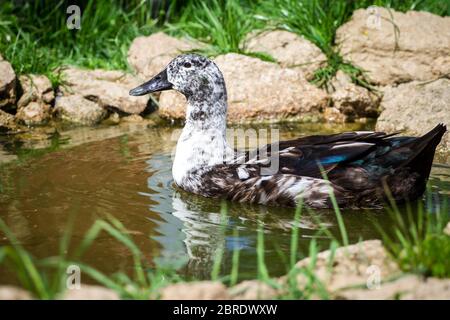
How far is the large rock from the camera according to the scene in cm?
838

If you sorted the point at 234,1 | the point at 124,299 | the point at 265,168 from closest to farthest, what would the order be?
the point at 124,299 < the point at 265,168 < the point at 234,1

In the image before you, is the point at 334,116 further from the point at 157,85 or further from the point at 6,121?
the point at 6,121

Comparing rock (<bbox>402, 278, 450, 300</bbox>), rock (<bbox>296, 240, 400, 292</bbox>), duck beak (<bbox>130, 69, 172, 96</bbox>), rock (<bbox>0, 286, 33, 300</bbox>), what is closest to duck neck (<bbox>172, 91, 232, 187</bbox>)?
duck beak (<bbox>130, 69, 172, 96</bbox>)

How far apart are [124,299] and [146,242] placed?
→ 1.39 metres

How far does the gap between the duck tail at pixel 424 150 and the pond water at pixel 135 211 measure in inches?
15.4

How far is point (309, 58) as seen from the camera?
8797 mm

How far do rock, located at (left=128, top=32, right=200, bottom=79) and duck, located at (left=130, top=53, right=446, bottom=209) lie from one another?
2811 millimetres

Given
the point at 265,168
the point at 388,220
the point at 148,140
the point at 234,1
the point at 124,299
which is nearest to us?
the point at 124,299

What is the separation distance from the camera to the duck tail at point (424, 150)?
5.25 m

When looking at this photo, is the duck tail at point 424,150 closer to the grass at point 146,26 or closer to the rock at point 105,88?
the grass at point 146,26

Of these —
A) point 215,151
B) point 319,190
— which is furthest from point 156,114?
point 319,190

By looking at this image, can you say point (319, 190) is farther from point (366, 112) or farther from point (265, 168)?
point (366, 112)

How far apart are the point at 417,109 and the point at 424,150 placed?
243cm

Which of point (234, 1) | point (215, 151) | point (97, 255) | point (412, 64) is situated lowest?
point (97, 255)
